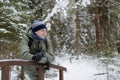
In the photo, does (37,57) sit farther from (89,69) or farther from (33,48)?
(89,69)

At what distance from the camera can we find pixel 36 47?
5.70m

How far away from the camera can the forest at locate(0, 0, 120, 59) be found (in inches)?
398

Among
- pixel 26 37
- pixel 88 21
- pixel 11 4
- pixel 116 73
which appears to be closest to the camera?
pixel 26 37

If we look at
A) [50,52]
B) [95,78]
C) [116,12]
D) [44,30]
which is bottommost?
[95,78]

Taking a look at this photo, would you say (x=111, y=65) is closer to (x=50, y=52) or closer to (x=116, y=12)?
(x=116, y=12)

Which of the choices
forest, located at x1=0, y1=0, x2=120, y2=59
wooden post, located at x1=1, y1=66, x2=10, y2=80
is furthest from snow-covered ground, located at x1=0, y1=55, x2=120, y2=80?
wooden post, located at x1=1, y1=66, x2=10, y2=80

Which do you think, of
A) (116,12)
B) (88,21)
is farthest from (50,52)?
(88,21)

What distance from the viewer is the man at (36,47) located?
5562mm

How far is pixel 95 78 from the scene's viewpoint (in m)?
12.0

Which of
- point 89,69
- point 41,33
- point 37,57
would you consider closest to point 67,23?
point 89,69

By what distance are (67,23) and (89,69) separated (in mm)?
3679

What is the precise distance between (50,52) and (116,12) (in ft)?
26.3

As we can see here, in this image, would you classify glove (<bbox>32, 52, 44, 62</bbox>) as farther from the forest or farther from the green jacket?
the forest

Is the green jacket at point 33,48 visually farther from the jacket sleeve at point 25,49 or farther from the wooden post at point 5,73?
the wooden post at point 5,73
